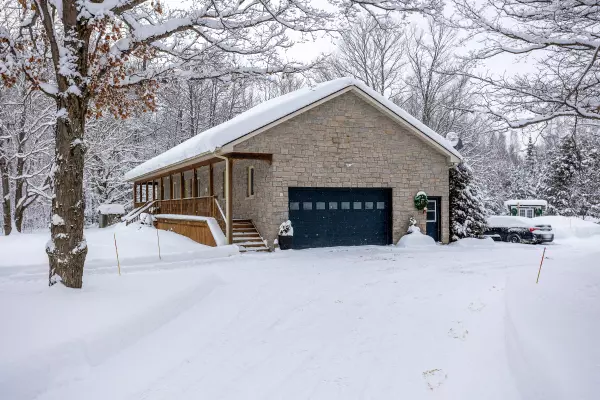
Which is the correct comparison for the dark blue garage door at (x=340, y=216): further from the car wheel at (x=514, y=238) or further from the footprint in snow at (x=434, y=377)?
the footprint in snow at (x=434, y=377)

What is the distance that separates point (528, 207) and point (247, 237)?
33.2m

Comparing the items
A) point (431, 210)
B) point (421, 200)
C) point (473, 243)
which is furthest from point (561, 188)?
point (421, 200)

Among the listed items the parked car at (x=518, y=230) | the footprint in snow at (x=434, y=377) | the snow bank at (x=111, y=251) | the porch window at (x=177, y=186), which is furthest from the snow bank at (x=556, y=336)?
the porch window at (x=177, y=186)

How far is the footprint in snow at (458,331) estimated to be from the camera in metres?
5.95

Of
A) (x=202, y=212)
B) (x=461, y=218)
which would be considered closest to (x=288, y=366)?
(x=202, y=212)

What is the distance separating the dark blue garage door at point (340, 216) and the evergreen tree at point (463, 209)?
3.50m

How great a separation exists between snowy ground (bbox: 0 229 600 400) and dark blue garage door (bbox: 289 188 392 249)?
22.4ft

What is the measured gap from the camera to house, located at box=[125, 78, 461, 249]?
1524cm

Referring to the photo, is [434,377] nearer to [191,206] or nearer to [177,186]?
[191,206]

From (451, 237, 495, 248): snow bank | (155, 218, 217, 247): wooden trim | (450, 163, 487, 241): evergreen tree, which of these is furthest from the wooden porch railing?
(450, 163, 487, 241): evergreen tree

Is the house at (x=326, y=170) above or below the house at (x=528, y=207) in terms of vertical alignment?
above

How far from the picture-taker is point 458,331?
6172 mm

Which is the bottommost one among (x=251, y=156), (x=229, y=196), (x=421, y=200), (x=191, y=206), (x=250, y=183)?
(x=191, y=206)

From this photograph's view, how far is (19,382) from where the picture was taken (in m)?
4.41
